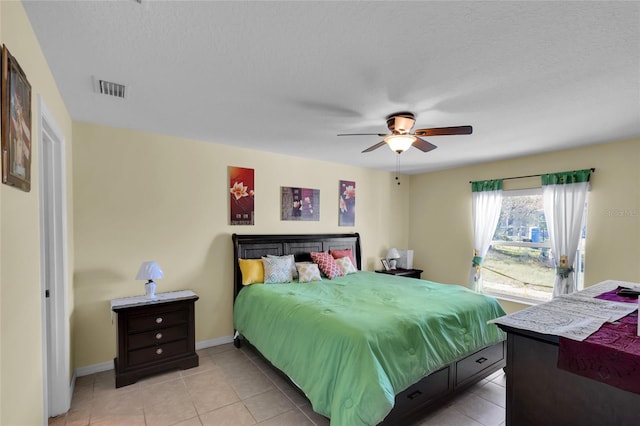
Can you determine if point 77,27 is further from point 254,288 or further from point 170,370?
point 170,370

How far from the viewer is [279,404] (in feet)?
8.13

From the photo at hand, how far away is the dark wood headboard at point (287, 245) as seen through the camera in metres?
3.73

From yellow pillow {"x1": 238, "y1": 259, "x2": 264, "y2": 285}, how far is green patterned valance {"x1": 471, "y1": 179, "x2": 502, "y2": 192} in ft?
11.5

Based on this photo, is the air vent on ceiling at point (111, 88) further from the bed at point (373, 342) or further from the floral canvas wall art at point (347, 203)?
the floral canvas wall art at point (347, 203)

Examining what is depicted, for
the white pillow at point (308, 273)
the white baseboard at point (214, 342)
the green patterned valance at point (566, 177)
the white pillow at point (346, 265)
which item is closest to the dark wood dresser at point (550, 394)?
the white pillow at point (308, 273)

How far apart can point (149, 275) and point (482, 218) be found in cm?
456

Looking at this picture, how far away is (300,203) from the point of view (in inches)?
174

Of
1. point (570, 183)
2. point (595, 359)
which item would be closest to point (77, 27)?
point (595, 359)

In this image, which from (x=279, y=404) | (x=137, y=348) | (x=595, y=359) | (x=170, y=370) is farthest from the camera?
(x=170, y=370)

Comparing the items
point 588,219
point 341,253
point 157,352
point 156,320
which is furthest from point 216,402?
point 588,219

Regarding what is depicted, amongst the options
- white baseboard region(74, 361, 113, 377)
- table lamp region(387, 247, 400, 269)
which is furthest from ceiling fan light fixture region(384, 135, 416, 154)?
white baseboard region(74, 361, 113, 377)

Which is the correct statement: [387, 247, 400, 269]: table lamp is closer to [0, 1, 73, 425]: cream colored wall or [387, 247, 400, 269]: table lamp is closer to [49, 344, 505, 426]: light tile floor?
[49, 344, 505, 426]: light tile floor

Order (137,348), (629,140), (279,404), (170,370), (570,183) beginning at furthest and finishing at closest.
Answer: (570,183), (629,140), (170,370), (137,348), (279,404)

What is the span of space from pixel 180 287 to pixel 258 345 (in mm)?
1188
